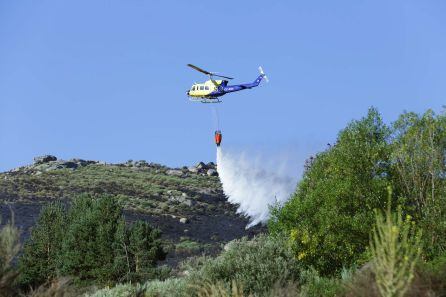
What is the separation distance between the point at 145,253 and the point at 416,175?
24.5 m

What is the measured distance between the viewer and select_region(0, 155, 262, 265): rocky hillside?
95.5 metres

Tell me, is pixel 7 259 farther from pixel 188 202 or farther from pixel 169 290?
pixel 188 202

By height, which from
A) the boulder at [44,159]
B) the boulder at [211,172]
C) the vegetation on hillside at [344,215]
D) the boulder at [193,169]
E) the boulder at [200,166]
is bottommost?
the vegetation on hillside at [344,215]

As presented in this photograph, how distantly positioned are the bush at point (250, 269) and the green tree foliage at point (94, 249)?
2099cm

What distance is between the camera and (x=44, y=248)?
62406 millimetres

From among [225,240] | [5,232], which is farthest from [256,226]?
[5,232]

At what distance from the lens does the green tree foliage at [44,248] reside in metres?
60.6

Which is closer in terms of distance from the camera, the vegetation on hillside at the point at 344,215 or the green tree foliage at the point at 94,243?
the vegetation on hillside at the point at 344,215

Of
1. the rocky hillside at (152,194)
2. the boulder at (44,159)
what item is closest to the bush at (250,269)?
the rocky hillside at (152,194)

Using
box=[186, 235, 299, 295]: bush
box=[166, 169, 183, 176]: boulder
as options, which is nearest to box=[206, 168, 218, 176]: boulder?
box=[166, 169, 183, 176]: boulder

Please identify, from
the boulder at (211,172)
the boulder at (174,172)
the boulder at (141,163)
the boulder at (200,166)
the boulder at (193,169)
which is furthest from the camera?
the boulder at (141,163)

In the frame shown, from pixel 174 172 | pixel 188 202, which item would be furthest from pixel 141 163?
pixel 188 202

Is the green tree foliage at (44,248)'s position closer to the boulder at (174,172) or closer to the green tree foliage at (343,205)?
the green tree foliage at (343,205)

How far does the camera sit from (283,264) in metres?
34.2
